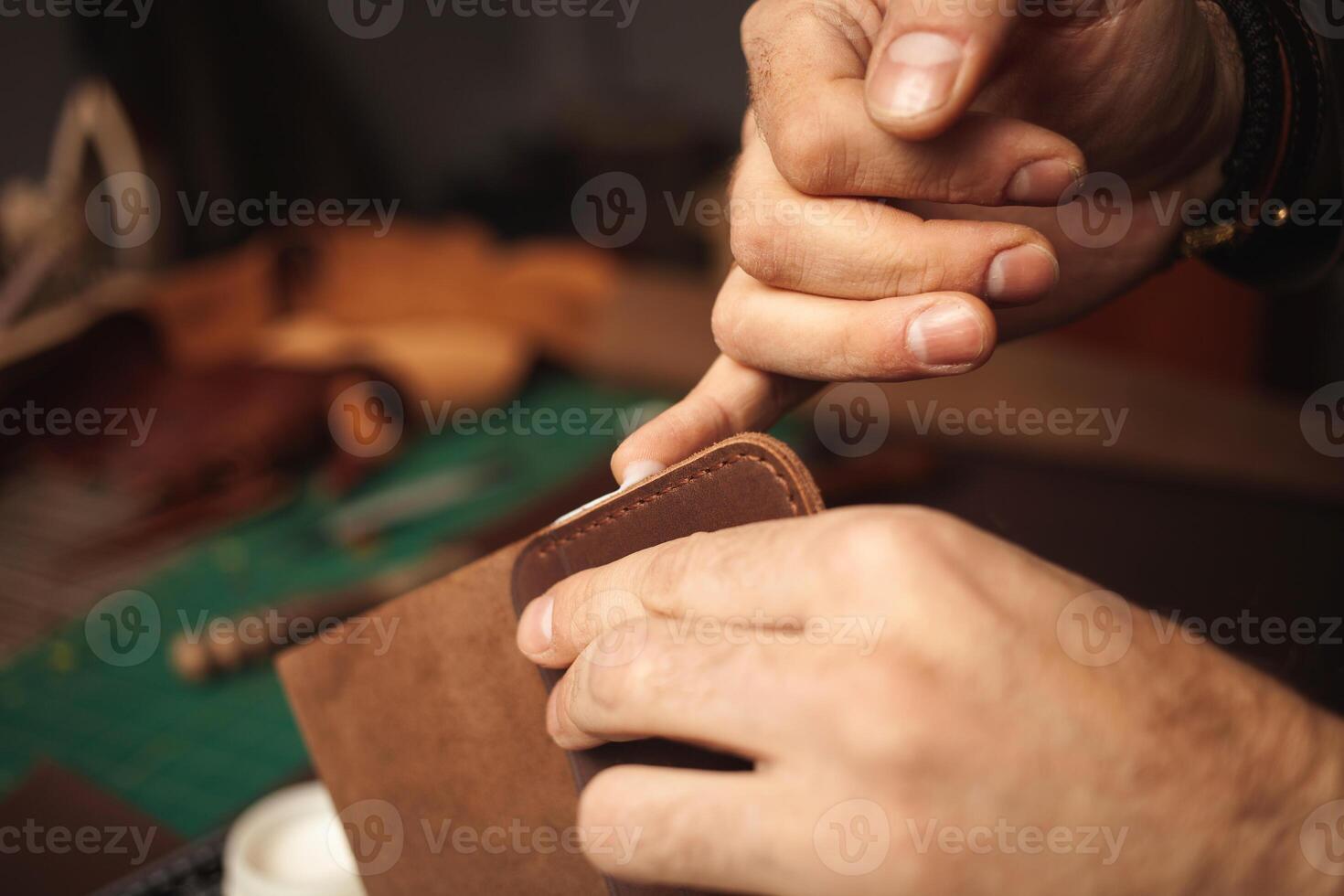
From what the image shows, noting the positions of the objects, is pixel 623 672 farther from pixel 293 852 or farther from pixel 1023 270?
pixel 293 852

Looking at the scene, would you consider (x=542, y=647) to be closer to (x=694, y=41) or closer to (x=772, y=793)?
(x=772, y=793)

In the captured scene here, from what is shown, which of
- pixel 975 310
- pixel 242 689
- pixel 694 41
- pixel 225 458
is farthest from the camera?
pixel 694 41

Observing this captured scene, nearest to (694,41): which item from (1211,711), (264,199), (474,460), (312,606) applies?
(264,199)

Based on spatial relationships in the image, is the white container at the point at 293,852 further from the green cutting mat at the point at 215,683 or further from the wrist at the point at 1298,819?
the wrist at the point at 1298,819

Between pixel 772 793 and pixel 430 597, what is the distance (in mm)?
545

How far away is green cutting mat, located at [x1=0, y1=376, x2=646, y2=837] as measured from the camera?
1.91 m

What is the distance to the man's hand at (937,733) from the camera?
603 millimetres

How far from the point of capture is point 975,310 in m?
0.94

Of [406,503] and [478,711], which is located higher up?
[478,711]

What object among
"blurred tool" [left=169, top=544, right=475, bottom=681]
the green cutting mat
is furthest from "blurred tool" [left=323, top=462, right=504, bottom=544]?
"blurred tool" [left=169, top=544, right=475, bottom=681]

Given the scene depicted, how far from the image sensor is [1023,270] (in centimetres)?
Result: 97

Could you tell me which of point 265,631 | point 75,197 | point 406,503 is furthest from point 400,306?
point 265,631

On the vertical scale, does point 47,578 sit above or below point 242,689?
above

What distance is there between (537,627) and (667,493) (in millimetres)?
182
